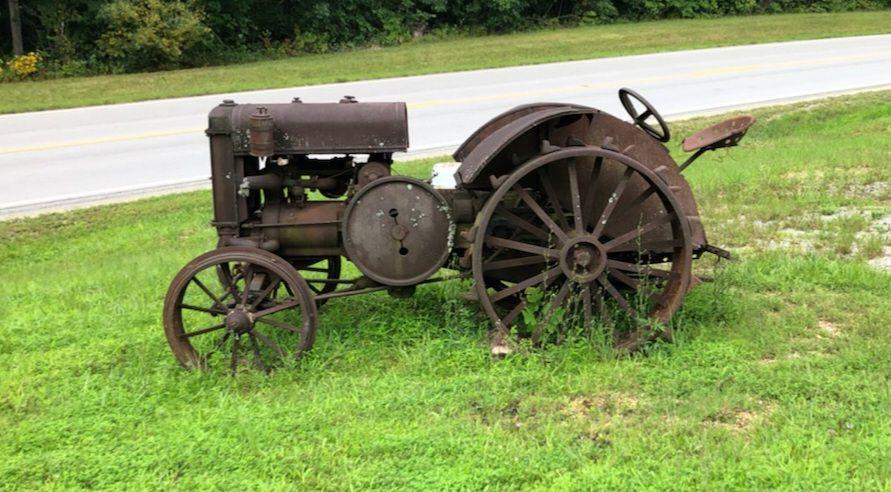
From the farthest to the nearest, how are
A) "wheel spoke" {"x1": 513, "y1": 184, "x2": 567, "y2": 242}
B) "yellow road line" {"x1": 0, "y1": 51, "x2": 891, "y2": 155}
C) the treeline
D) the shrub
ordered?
the treeline → the shrub → "yellow road line" {"x1": 0, "y1": 51, "x2": 891, "y2": 155} → "wheel spoke" {"x1": 513, "y1": 184, "x2": 567, "y2": 242}


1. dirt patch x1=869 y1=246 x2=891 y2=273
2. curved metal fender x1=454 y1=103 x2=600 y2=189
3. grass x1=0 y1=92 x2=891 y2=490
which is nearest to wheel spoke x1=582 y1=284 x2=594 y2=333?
grass x1=0 y1=92 x2=891 y2=490

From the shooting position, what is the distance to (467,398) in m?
3.91

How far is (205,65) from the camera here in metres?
22.7

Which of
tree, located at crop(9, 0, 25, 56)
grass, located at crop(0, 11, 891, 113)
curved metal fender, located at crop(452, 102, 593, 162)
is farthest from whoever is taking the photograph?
tree, located at crop(9, 0, 25, 56)

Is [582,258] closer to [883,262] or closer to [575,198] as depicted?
[575,198]

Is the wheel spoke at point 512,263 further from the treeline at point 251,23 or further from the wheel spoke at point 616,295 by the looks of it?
the treeline at point 251,23

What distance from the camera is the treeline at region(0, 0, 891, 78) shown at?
21.3 m

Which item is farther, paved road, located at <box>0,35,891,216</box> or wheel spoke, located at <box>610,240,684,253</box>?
paved road, located at <box>0,35,891,216</box>

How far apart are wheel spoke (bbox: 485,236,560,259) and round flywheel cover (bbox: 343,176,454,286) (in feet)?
0.79

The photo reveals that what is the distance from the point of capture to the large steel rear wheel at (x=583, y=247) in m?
4.28

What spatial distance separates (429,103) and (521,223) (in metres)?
10.6

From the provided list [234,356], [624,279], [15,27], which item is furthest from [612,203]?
[15,27]

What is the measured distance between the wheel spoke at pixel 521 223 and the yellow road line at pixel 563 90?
9.49m

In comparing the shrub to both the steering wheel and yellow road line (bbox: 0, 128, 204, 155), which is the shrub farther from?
the steering wheel
